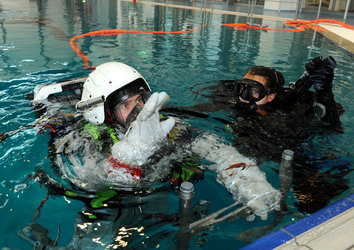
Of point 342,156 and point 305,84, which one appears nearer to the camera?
point 342,156

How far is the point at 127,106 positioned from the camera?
3150 millimetres

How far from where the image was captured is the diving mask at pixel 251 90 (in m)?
3.96

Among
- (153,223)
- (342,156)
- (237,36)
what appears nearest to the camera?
(153,223)

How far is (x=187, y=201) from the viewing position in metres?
1.83

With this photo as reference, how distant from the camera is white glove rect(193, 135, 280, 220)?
2314 mm

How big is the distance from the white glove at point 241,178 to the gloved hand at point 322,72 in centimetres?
148

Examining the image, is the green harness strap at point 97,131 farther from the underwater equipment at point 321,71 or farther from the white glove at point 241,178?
the underwater equipment at point 321,71

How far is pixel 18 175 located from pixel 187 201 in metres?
2.06

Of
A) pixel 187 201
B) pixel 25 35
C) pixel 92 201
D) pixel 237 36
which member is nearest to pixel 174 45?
pixel 237 36

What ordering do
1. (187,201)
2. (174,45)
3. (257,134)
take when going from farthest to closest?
(174,45)
(257,134)
(187,201)

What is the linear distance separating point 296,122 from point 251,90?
723 millimetres

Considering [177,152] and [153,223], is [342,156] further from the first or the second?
[153,223]

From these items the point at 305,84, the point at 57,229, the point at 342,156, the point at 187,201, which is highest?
the point at 305,84

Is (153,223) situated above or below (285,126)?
below
